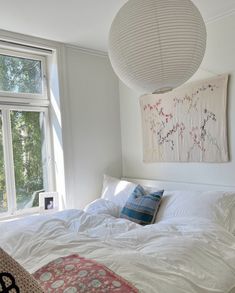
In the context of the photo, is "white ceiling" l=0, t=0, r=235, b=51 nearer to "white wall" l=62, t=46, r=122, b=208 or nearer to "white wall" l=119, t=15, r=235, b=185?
"white wall" l=119, t=15, r=235, b=185

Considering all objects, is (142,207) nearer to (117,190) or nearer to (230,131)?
(117,190)

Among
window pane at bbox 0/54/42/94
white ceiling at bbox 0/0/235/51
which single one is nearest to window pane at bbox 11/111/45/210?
window pane at bbox 0/54/42/94

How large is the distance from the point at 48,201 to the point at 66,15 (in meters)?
1.78

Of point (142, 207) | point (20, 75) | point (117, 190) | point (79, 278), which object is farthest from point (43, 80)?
point (79, 278)

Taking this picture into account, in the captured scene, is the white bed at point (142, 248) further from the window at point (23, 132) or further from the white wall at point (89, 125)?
the white wall at point (89, 125)

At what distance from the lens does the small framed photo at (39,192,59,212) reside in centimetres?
286

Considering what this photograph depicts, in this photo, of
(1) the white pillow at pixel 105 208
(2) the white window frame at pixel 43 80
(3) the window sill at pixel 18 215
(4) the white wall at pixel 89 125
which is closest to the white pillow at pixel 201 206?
(1) the white pillow at pixel 105 208

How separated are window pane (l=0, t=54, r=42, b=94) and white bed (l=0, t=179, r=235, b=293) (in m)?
1.39

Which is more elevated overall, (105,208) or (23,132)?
(23,132)

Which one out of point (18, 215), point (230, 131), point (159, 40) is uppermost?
point (159, 40)

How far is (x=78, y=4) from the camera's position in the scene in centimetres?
213

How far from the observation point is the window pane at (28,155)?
9.35 feet

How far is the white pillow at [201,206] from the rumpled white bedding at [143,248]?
0.42ft

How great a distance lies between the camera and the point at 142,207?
237cm
